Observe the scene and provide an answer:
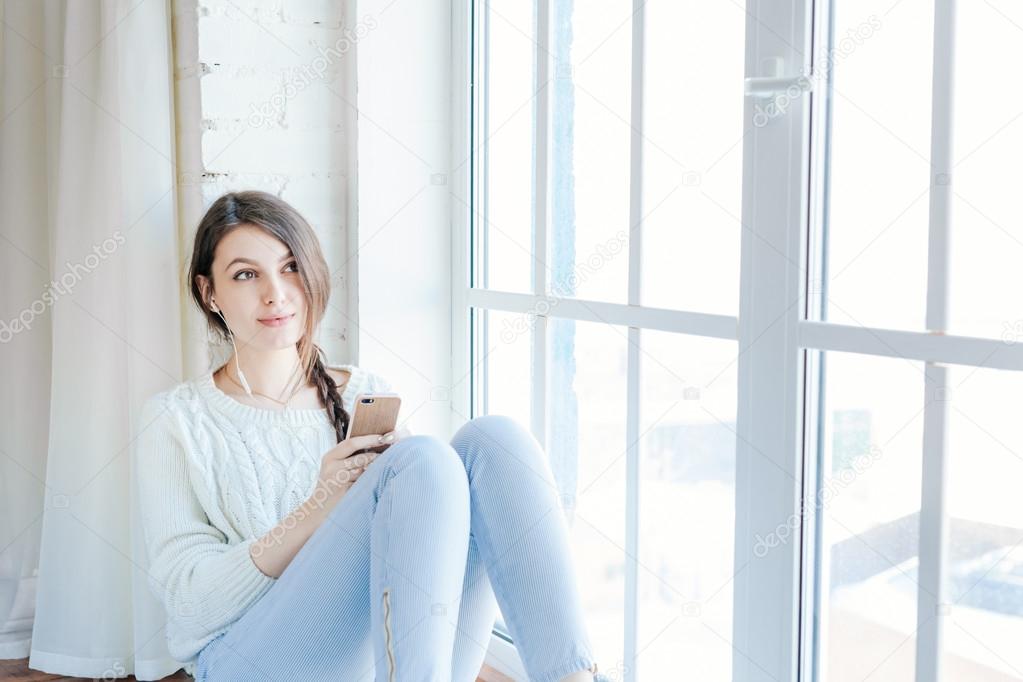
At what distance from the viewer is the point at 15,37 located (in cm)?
191

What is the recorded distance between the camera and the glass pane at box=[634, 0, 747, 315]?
1316 millimetres

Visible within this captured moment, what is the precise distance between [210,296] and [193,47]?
500mm

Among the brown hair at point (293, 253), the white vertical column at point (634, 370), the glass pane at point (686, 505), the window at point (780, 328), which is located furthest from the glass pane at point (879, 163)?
the brown hair at point (293, 253)

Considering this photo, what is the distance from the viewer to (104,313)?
1816mm

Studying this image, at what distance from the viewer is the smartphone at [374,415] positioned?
4.63 feet

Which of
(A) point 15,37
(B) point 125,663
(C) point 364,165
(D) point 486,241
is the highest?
(A) point 15,37

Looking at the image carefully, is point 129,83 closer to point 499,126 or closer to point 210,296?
point 210,296

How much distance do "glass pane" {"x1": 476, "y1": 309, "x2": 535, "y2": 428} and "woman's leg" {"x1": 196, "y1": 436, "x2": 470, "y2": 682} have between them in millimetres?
570

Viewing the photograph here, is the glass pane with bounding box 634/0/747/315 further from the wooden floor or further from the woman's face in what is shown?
the wooden floor

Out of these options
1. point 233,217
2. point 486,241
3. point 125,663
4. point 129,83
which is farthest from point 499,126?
point 125,663

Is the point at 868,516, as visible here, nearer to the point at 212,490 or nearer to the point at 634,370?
the point at 634,370

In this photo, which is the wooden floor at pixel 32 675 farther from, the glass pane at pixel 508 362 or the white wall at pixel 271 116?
the white wall at pixel 271 116

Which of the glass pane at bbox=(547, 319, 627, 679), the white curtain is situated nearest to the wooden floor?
the white curtain

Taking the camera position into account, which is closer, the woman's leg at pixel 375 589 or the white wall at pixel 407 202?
the woman's leg at pixel 375 589
